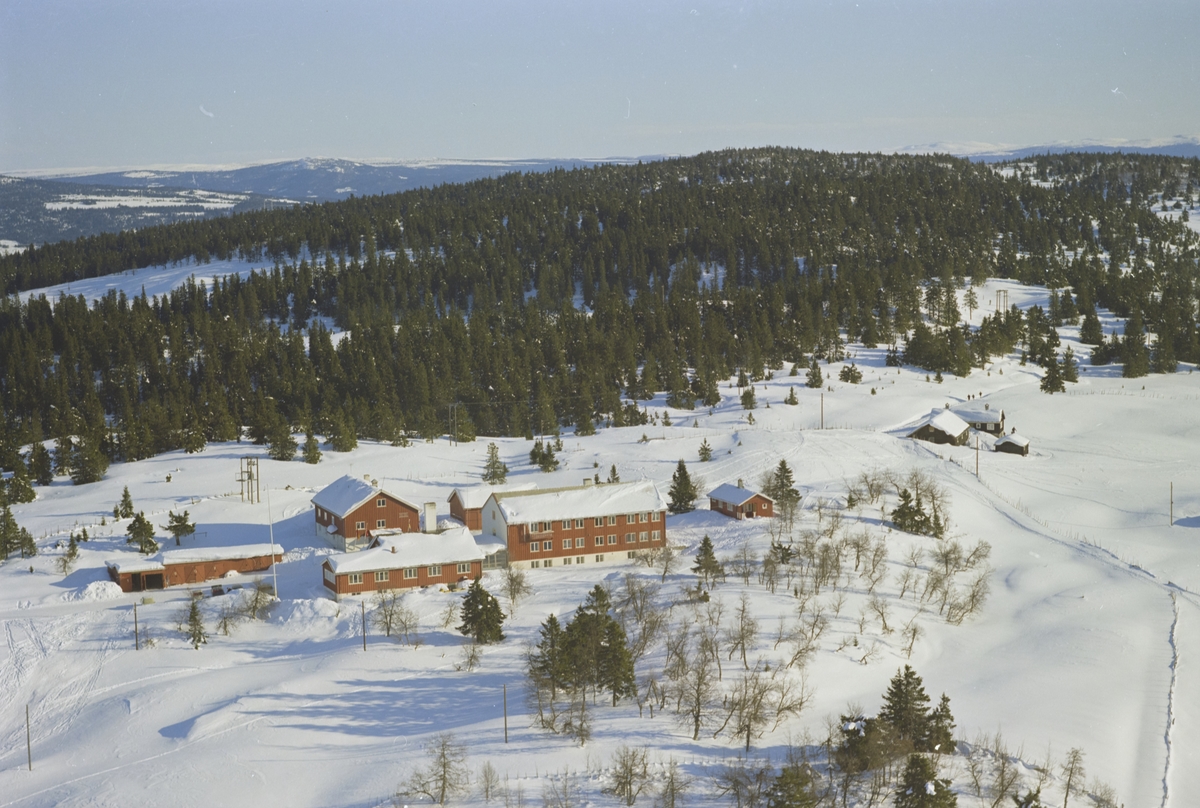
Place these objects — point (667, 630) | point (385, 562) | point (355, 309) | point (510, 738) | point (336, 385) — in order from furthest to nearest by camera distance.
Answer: point (355, 309) → point (336, 385) → point (385, 562) → point (667, 630) → point (510, 738)

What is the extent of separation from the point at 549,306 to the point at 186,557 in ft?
290

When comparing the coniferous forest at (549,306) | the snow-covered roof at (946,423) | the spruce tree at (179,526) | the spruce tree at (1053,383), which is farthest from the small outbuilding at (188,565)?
the spruce tree at (1053,383)

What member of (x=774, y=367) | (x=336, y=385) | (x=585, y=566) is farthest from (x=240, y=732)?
(x=774, y=367)

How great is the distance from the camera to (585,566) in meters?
52.2

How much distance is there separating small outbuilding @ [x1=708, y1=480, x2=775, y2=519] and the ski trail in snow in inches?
767

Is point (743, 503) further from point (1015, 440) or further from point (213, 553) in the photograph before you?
point (1015, 440)

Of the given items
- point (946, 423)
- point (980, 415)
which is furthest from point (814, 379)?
point (946, 423)

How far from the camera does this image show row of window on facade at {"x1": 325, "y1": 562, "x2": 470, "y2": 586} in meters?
45.8

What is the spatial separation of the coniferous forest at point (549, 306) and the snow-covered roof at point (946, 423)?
20.0m

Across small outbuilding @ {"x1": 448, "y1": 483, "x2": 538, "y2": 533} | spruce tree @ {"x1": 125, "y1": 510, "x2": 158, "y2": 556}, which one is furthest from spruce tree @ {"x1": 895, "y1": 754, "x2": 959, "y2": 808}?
spruce tree @ {"x1": 125, "y1": 510, "x2": 158, "y2": 556}

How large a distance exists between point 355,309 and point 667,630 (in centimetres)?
10229

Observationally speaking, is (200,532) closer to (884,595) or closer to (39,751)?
(39,751)

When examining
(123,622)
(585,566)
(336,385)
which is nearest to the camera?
(123,622)

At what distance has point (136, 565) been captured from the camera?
4838 cm
